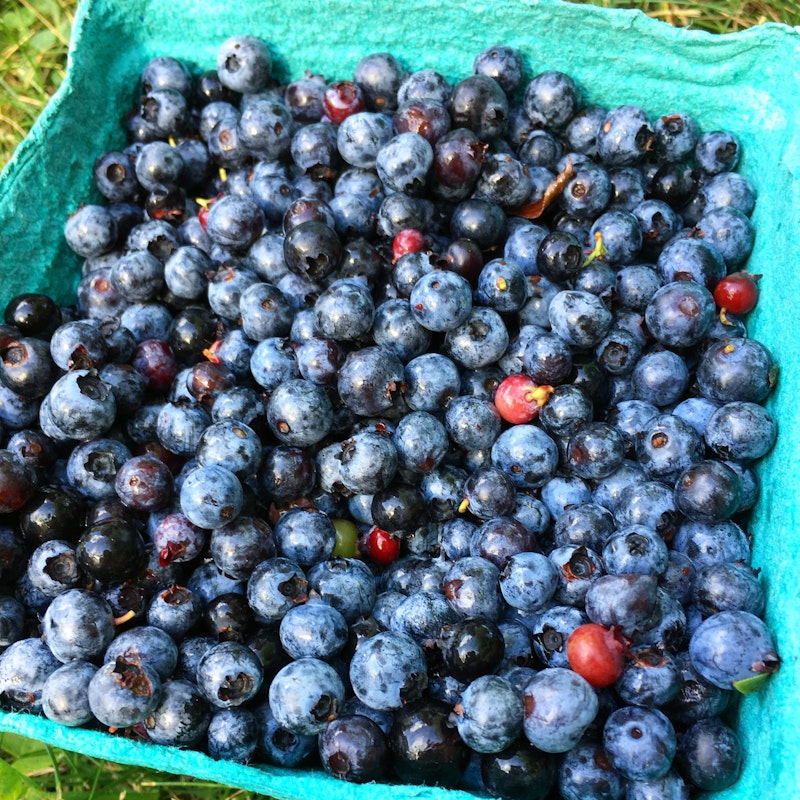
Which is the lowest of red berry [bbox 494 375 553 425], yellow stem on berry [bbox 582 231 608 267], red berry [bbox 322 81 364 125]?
red berry [bbox 494 375 553 425]

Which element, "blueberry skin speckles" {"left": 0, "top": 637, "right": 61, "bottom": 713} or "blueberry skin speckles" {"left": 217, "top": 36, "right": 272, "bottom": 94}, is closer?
"blueberry skin speckles" {"left": 0, "top": 637, "right": 61, "bottom": 713}

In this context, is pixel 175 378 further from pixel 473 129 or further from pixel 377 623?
pixel 473 129

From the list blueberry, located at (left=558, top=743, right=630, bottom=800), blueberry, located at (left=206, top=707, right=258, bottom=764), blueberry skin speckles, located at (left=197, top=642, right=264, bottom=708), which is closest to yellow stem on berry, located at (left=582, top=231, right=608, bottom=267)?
blueberry, located at (left=558, top=743, right=630, bottom=800)

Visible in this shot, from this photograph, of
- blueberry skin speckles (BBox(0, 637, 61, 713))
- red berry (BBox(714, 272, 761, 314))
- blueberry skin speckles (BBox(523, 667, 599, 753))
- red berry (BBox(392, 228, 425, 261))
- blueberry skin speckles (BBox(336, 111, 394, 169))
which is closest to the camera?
Answer: blueberry skin speckles (BBox(523, 667, 599, 753))

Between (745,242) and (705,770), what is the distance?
1.46 m

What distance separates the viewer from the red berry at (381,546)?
211 cm

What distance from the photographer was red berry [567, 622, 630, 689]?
5.62 feet

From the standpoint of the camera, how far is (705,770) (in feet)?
5.72

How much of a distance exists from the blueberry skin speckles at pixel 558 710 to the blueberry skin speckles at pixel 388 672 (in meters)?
0.25

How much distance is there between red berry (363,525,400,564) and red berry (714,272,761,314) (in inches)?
45.1

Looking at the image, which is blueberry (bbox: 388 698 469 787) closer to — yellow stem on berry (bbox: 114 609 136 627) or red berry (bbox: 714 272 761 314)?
yellow stem on berry (bbox: 114 609 136 627)

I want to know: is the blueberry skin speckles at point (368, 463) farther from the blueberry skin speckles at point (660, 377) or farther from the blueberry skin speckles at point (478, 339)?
the blueberry skin speckles at point (660, 377)

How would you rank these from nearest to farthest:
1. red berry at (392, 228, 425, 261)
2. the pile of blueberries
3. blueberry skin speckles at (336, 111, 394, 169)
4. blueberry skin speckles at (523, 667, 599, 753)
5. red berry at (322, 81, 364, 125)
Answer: blueberry skin speckles at (523, 667, 599, 753) → the pile of blueberries → red berry at (392, 228, 425, 261) → blueberry skin speckles at (336, 111, 394, 169) → red berry at (322, 81, 364, 125)


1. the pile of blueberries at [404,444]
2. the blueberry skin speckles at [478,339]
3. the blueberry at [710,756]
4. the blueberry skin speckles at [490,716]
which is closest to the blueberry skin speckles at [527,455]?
the pile of blueberries at [404,444]
